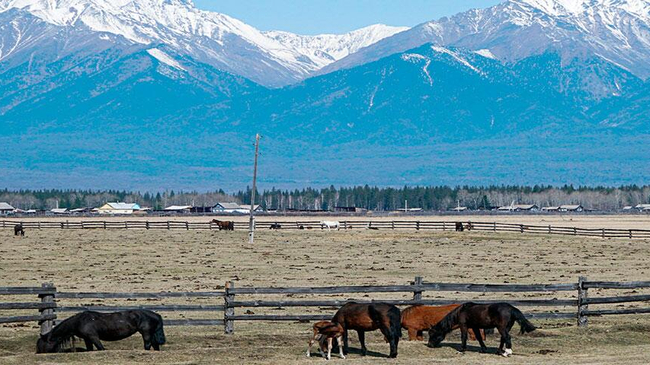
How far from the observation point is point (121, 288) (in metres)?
41.0

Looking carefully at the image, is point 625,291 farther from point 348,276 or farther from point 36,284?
point 36,284

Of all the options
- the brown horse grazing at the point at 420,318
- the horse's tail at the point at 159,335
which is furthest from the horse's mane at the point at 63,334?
the brown horse grazing at the point at 420,318

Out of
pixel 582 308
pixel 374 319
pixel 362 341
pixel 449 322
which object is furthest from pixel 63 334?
pixel 582 308

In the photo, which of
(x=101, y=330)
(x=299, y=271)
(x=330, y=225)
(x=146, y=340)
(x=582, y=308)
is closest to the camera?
(x=101, y=330)

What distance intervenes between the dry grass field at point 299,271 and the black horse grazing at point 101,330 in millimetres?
408

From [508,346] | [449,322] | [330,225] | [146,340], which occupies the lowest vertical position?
[508,346]

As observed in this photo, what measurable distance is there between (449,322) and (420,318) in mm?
1095

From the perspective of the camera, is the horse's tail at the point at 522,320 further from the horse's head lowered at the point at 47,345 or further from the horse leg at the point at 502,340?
the horse's head lowered at the point at 47,345

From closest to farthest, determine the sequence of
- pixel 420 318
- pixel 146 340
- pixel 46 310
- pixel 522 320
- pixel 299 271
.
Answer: pixel 146 340
pixel 522 320
pixel 420 318
pixel 46 310
pixel 299 271

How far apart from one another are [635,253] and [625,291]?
81.5ft

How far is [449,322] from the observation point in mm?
26531

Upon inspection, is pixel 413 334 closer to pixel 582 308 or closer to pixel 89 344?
pixel 582 308

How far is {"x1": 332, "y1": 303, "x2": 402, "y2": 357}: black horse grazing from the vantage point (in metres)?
25.7

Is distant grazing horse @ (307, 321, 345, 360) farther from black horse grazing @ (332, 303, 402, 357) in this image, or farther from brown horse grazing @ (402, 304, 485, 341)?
brown horse grazing @ (402, 304, 485, 341)
